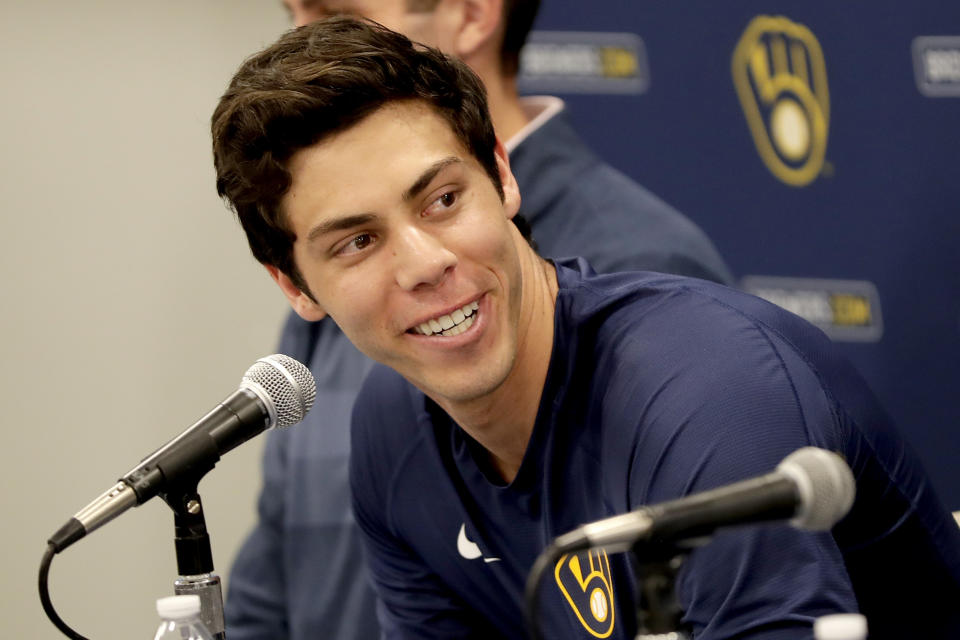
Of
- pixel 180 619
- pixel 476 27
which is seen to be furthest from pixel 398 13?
pixel 180 619

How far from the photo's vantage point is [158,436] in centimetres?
352

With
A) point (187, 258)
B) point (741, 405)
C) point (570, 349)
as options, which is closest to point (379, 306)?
point (570, 349)

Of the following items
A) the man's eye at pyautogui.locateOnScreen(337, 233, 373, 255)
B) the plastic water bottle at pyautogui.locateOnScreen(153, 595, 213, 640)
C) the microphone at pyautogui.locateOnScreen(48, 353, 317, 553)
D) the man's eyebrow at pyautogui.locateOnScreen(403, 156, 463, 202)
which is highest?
the man's eyebrow at pyautogui.locateOnScreen(403, 156, 463, 202)

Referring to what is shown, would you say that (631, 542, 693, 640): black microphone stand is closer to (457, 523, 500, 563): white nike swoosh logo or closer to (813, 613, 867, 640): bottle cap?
(813, 613, 867, 640): bottle cap

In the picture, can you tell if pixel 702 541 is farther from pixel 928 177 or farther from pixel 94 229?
pixel 94 229

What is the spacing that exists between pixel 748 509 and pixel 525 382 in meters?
0.81

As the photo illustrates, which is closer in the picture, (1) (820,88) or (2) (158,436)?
(1) (820,88)

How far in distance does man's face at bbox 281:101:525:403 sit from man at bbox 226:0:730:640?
706mm

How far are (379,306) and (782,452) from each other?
1.85 ft

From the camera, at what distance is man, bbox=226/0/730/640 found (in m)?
2.39

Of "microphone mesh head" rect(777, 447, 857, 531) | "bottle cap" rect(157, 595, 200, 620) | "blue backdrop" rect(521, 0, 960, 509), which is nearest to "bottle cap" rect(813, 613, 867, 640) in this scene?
"microphone mesh head" rect(777, 447, 857, 531)

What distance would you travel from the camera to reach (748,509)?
94 centimetres

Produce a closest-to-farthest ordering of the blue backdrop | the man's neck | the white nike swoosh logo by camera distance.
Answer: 1. the man's neck
2. the white nike swoosh logo
3. the blue backdrop

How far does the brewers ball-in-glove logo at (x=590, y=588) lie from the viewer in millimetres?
1646
